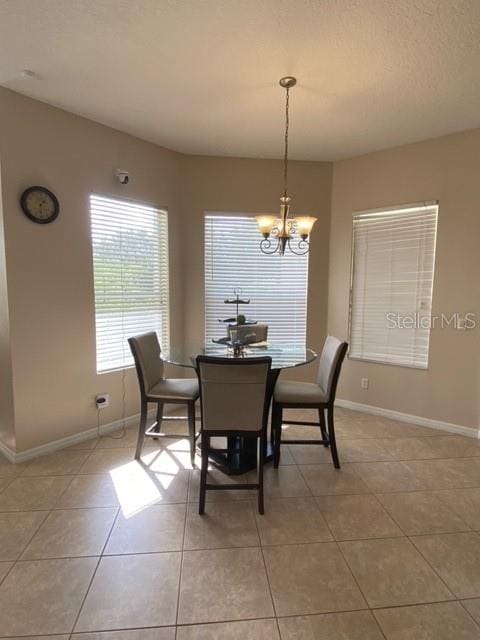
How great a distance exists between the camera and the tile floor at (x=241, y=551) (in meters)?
1.49

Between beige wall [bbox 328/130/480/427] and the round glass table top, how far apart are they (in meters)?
1.33

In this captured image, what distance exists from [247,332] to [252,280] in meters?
1.01

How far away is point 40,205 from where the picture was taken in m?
2.72

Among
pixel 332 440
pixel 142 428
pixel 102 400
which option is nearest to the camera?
pixel 332 440

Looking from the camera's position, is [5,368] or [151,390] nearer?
→ [5,368]

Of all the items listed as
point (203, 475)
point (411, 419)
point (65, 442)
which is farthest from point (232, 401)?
point (411, 419)

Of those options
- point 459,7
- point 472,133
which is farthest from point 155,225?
point 472,133

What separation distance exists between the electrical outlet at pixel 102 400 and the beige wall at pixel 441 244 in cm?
263

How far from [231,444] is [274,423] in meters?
0.37

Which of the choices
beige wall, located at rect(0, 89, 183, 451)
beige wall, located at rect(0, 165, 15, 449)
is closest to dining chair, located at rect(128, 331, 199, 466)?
beige wall, located at rect(0, 89, 183, 451)

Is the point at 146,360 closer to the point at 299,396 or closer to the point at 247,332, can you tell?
the point at 247,332

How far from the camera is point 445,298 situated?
3.34 m

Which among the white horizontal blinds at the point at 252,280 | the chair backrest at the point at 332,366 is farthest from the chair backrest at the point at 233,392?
the white horizontal blinds at the point at 252,280

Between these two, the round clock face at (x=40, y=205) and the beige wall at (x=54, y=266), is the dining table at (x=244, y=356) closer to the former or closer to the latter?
the beige wall at (x=54, y=266)
